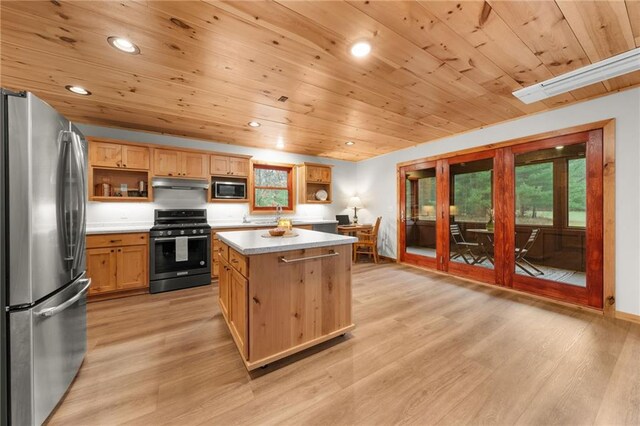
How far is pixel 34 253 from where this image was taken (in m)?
1.28

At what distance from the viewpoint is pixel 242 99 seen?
2795mm

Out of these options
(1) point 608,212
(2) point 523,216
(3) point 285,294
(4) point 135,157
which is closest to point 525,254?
(2) point 523,216

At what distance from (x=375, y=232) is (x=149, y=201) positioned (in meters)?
4.31

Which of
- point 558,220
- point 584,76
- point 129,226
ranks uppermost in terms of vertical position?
point 584,76

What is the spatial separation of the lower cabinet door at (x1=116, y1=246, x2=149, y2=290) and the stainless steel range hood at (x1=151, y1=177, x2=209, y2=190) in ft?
3.36

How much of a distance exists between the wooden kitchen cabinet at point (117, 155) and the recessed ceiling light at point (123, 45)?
2.26 meters

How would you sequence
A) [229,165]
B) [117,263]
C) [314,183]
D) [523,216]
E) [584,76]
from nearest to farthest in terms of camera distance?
[584,76] < [117,263] < [523,216] < [229,165] < [314,183]

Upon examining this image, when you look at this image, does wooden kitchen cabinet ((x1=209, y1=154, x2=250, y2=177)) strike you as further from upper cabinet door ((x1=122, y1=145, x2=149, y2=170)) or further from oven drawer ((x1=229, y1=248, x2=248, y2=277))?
oven drawer ((x1=229, y1=248, x2=248, y2=277))

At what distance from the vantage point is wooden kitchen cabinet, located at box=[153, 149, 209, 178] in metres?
3.91

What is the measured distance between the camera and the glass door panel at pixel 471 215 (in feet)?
12.6

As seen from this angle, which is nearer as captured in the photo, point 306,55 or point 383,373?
point 383,373

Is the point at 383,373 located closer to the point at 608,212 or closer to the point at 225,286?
the point at 225,286

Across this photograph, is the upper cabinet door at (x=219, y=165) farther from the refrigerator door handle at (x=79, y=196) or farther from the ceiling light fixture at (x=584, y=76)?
the ceiling light fixture at (x=584, y=76)

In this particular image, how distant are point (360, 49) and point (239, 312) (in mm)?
2329
